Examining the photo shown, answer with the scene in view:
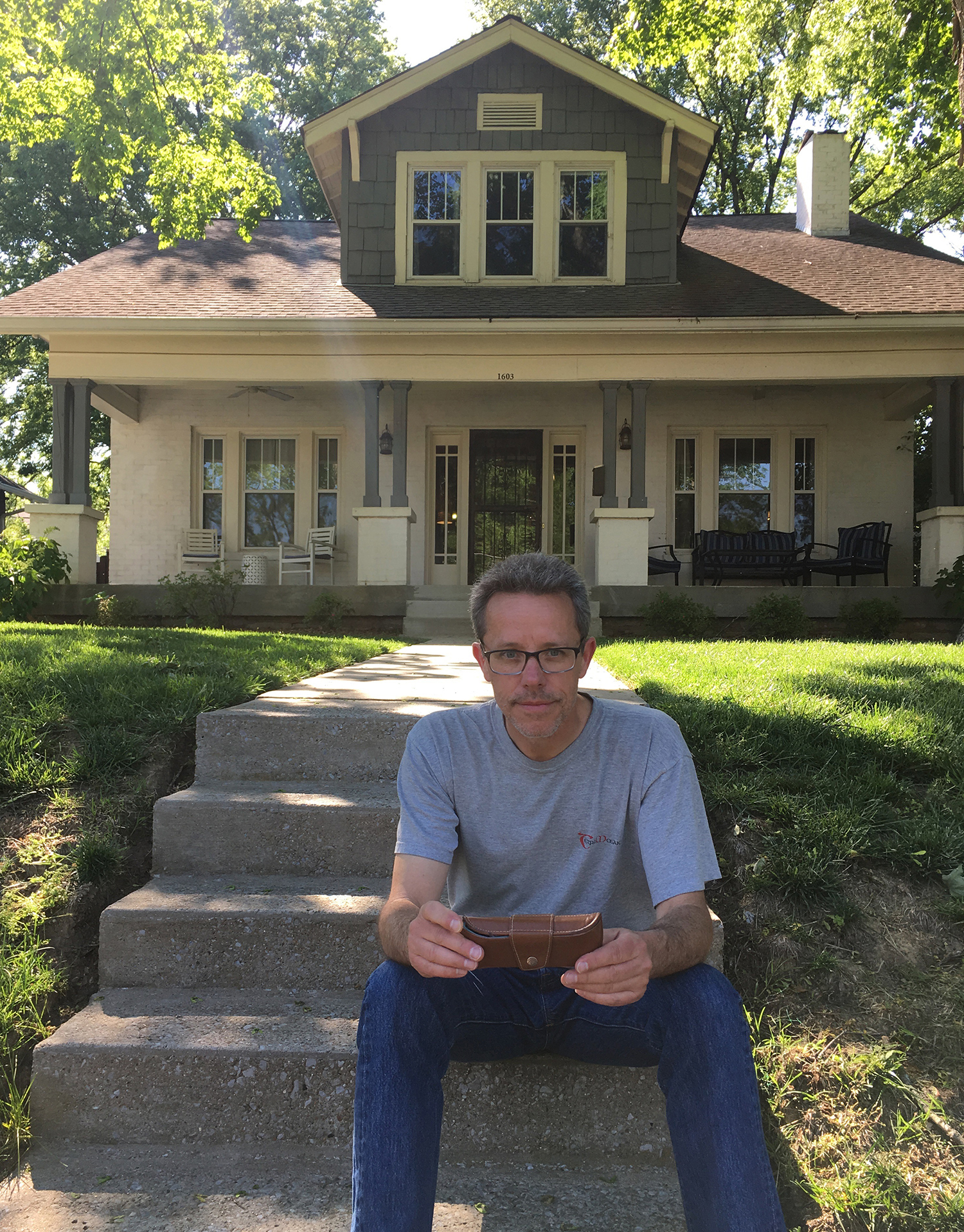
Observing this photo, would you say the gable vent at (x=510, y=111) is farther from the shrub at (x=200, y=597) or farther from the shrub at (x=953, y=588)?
the shrub at (x=953, y=588)

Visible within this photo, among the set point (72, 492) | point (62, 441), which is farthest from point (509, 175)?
point (72, 492)

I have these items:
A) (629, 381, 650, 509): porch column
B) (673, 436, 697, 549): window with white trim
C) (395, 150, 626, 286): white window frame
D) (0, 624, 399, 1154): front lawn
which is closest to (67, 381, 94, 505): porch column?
(395, 150, 626, 286): white window frame

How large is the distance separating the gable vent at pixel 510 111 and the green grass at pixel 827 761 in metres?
8.86

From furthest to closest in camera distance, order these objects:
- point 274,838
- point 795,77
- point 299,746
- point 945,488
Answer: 1. point 795,77
2. point 945,488
3. point 299,746
4. point 274,838

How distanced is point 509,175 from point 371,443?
390 centimetres

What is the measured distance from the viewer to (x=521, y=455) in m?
12.3

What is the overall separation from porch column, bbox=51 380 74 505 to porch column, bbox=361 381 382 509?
3.33 metres

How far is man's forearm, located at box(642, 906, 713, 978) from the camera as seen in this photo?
1.77m

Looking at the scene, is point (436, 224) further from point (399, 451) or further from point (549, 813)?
point (549, 813)

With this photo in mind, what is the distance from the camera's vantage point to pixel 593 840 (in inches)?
79.7

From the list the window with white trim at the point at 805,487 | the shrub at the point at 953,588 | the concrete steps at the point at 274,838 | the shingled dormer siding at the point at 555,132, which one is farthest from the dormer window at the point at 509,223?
the concrete steps at the point at 274,838

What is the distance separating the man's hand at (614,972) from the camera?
1.64 meters

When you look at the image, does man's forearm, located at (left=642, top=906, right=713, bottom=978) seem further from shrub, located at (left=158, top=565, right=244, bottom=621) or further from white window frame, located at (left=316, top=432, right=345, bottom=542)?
→ white window frame, located at (left=316, top=432, right=345, bottom=542)

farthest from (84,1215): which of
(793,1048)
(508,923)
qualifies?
(793,1048)
